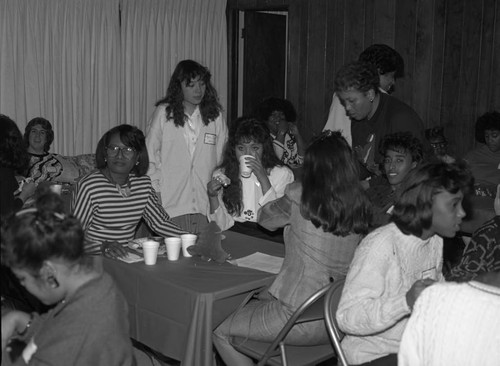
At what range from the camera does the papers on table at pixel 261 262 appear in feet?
9.80

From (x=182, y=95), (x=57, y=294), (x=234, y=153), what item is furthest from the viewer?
(x=182, y=95)

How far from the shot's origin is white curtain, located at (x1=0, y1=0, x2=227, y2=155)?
5.64 metres

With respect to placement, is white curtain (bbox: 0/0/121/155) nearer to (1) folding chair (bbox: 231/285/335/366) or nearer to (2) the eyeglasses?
(2) the eyeglasses

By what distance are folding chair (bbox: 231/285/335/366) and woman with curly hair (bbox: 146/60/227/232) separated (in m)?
1.99

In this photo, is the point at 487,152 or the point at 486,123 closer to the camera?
the point at 486,123

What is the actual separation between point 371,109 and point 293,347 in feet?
5.59

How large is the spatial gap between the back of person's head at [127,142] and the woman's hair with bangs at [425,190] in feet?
5.32

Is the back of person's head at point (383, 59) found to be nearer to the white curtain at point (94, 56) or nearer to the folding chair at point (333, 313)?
the folding chair at point (333, 313)

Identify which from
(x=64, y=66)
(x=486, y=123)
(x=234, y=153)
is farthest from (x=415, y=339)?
(x=64, y=66)

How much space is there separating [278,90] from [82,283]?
5.59 m

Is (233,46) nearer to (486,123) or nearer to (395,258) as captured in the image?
(486,123)

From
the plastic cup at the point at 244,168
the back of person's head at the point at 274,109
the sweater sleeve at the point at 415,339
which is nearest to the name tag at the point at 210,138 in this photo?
the plastic cup at the point at 244,168

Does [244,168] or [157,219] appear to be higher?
[244,168]

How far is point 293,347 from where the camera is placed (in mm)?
2826
